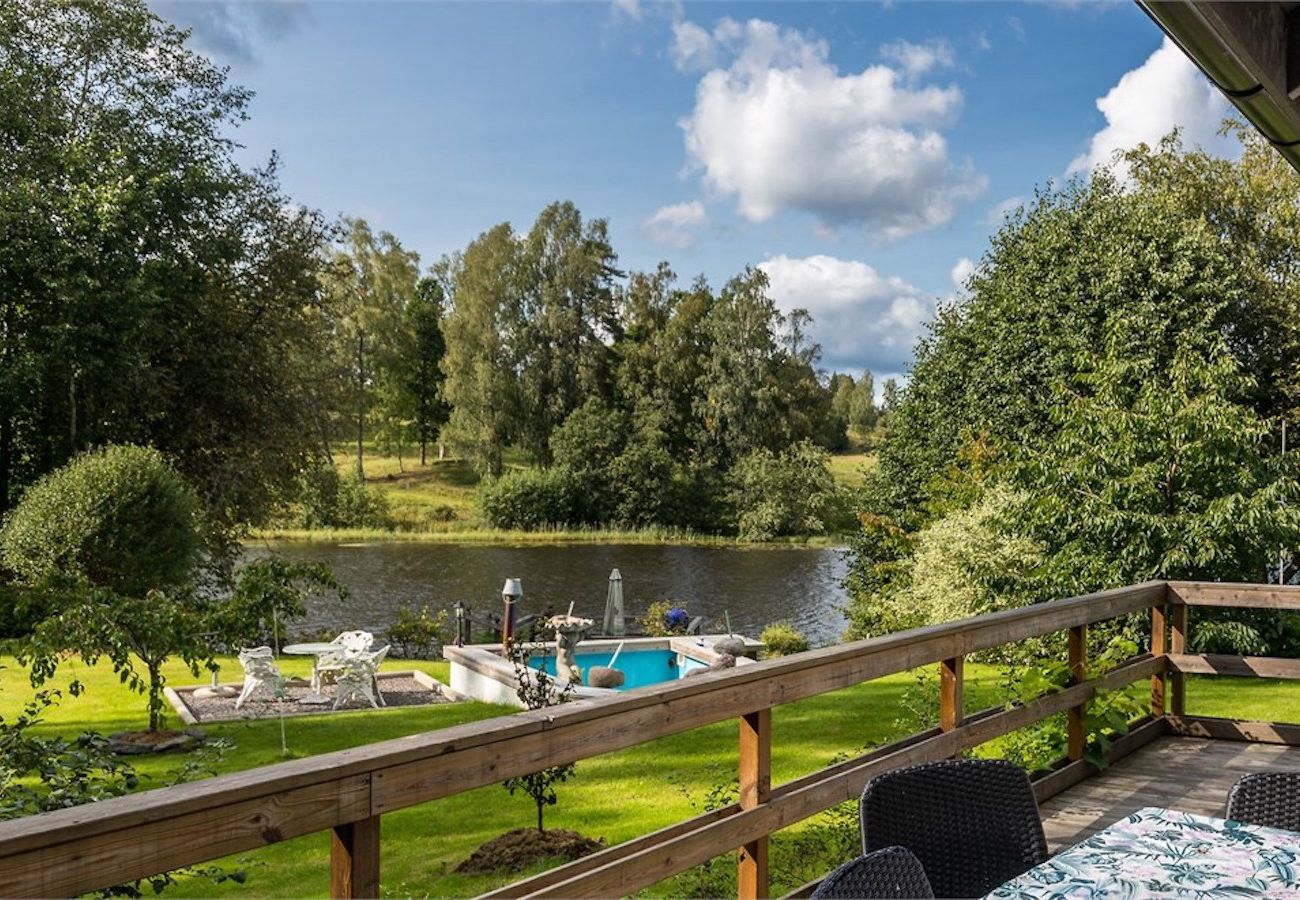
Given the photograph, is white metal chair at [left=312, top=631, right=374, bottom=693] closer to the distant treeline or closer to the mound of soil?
the distant treeline

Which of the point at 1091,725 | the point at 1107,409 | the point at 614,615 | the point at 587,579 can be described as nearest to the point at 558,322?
the point at 587,579

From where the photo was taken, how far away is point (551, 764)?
76.1 inches

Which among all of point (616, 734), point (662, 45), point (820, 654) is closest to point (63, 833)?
point (616, 734)

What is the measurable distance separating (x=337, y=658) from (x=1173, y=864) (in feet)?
34.0

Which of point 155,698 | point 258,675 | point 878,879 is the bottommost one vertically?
point 258,675

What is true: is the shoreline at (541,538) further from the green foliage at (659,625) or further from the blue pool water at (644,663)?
the blue pool water at (644,663)

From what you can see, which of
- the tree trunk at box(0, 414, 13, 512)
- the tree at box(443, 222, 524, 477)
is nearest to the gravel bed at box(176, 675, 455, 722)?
the tree trunk at box(0, 414, 13, 512)

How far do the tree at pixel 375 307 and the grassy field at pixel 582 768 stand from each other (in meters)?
29.3

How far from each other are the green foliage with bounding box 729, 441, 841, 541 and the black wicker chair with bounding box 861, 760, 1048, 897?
31084mm

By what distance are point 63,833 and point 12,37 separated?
668 inches

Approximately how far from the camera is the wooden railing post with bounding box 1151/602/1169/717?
5055 mm

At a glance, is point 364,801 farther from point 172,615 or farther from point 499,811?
point 172,615

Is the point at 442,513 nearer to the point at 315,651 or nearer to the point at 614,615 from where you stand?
the point at 614,615

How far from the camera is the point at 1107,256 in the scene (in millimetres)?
13570
